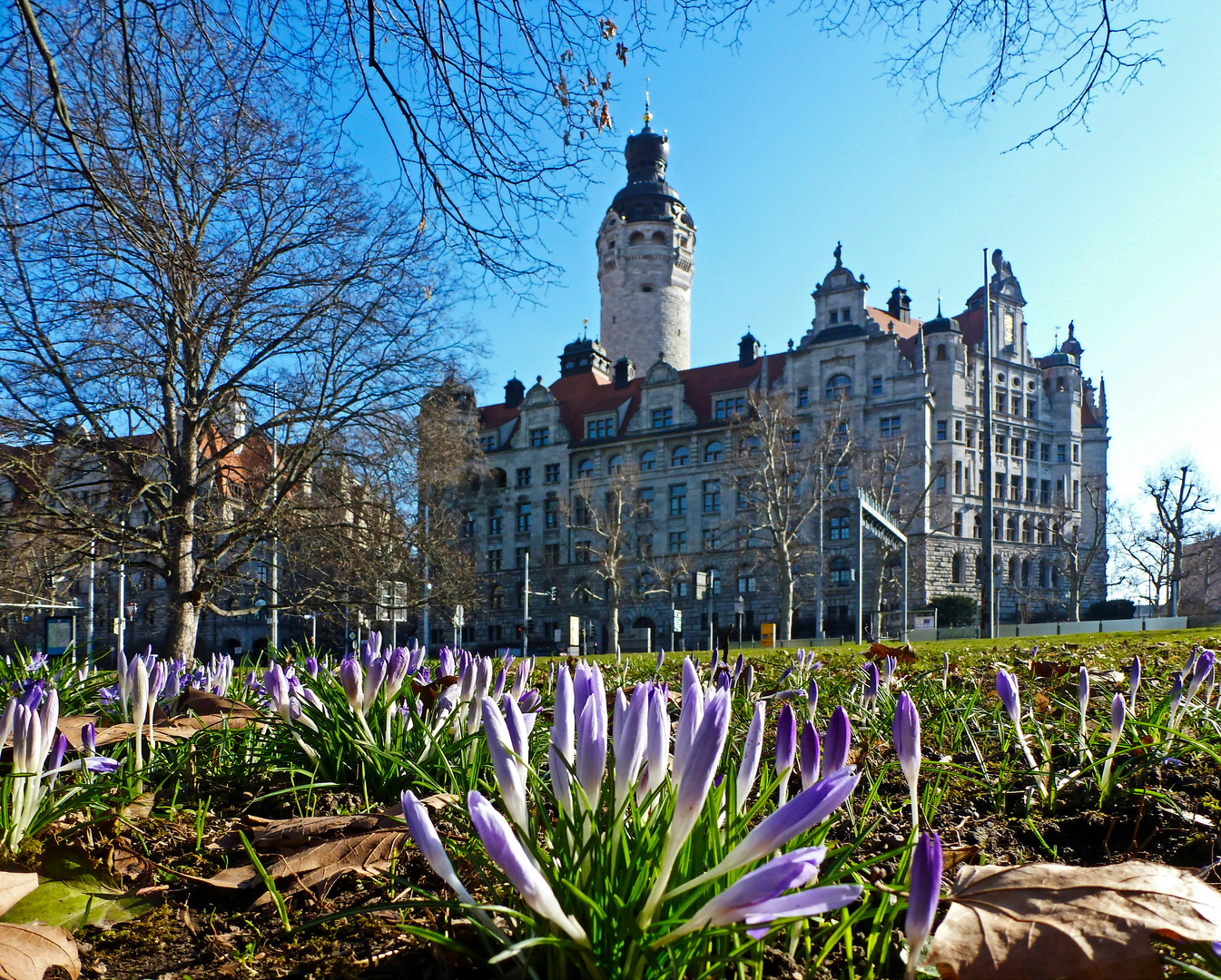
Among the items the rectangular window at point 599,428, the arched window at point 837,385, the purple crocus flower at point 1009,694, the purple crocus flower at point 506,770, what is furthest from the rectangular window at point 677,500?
the purple crocus flower at point 506,770

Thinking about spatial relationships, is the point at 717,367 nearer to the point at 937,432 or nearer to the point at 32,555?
the point at 937,432

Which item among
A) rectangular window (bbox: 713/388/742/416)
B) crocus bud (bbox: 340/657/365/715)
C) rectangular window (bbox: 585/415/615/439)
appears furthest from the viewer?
rectangular window (bbox: 585/415/615/439)

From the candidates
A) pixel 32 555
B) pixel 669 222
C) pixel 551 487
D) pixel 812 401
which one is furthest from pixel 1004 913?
pixel 669 222

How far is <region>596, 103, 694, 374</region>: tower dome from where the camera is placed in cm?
6925

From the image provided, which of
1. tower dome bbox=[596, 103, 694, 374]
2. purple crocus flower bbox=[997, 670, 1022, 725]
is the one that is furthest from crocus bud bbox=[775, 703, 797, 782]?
tower dome bbox=[596, 103, 694, 374]

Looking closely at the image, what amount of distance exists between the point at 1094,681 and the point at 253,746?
356cm

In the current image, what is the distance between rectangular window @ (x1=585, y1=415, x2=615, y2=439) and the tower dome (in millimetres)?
9162

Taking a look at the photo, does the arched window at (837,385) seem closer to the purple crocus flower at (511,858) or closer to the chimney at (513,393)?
the chimney at (513,393)

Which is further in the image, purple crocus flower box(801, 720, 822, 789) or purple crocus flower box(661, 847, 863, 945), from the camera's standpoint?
purple crocus flower box(801, 720, 822, 789)

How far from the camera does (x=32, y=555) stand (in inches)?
447

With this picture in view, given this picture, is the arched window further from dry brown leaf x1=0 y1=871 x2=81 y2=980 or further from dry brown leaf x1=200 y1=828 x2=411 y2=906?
dry brown leaf x1=0 y1=871 x2=81 y2=980

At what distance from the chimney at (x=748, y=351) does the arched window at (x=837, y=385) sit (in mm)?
7931

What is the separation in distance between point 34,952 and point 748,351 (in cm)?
5928

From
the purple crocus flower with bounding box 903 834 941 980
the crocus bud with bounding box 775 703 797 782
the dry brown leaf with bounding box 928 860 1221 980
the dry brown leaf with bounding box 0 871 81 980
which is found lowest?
the dry brown leaf with bounding box 0 871 81 980
